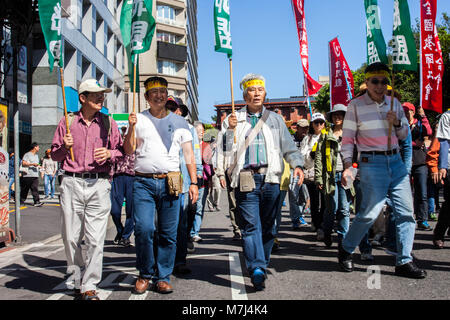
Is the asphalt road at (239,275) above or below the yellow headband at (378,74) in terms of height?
below

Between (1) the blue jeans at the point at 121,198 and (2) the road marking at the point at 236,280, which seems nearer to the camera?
(2) the road marking at the point at 236,280

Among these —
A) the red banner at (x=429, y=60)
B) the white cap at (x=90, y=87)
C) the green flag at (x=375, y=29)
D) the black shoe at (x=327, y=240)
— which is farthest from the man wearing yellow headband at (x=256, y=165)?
the red banner at (x=429, y=60)

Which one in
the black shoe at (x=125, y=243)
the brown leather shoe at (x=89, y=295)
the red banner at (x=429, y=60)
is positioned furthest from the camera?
the red banner at (x=429, y=60)

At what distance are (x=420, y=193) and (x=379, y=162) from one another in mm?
4286

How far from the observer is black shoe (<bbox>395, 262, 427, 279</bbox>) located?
4.51m

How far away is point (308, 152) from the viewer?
25.1 feet

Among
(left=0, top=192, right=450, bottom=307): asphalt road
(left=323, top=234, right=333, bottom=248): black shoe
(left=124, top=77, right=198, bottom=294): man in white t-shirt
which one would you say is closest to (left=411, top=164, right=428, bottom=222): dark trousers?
(left=0, top=192, right=450, bottom=307): asphalt road

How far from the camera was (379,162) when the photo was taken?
4.64 metres

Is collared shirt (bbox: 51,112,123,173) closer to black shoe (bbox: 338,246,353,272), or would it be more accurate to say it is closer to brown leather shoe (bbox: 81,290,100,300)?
brown leather shoe (bbox: 81,290,100,300)

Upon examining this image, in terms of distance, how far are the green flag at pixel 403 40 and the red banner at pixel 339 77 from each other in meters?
5.02

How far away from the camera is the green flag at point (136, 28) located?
4570 mm

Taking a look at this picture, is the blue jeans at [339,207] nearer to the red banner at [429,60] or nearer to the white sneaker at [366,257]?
the white sneaker at [366,257]
